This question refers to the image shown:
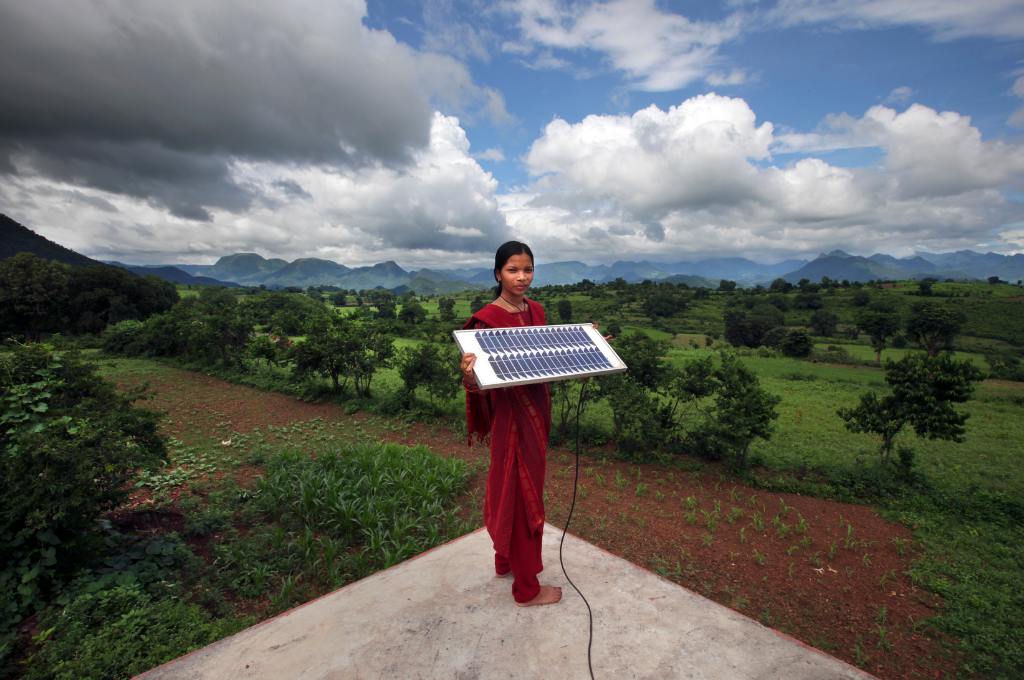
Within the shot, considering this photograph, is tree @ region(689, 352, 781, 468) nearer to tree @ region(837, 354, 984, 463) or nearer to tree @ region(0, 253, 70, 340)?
tree @ region(837, 354, 984, 463)

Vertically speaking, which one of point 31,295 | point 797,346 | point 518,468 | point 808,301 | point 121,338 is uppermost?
point 808,301

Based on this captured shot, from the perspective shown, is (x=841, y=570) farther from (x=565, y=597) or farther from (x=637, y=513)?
(x=565, y=597)

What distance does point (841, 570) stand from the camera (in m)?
4.54

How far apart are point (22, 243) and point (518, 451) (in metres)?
97.7

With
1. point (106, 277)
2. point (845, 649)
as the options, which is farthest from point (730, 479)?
point (106, 277)

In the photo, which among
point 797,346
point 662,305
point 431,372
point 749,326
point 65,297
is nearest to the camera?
point 431,372

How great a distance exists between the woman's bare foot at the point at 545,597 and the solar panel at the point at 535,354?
5.90 ft

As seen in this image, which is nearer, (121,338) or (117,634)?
(117,634)

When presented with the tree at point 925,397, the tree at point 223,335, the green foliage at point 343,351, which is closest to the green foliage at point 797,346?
the tree at point 925,397

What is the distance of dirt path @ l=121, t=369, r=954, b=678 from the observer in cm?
356

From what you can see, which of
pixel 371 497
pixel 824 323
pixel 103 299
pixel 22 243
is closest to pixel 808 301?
pixel 824 323

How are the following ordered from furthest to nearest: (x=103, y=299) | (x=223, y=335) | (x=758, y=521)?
(x=103, y=299)
(x=223, y=335)
(x=758, y=521)

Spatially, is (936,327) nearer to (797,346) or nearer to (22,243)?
(797,346)

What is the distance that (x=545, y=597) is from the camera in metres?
3.19
